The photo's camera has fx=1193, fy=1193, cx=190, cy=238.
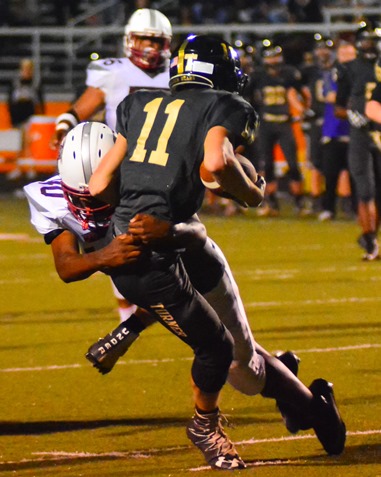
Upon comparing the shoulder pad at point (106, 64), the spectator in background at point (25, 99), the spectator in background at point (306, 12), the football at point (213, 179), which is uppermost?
the football at point (213, 179)

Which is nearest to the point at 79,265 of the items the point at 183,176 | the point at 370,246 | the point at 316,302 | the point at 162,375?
the point at 183,176

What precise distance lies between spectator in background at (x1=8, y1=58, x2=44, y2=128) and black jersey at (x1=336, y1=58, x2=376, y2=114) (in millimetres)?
8384

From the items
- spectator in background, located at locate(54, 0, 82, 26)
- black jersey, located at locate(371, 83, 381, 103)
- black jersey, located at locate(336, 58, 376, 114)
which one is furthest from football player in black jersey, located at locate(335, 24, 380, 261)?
spectator in background, located at locate(54, 0, 82, 26)

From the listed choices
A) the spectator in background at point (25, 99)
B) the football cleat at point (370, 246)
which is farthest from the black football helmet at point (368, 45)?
the spectator in background at point (25, 99)

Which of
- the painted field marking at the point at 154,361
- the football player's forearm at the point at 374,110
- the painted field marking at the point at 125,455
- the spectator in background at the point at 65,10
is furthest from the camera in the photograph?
the spectator in background at the point at 65,10

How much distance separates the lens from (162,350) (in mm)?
6281

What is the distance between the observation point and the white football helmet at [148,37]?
20.5 ft

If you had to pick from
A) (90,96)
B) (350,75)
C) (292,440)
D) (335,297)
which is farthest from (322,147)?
(292,440)

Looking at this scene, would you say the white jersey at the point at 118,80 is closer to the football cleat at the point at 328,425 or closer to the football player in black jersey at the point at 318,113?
the football cleat at the point at 328,425

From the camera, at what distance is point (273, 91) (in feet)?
43.3

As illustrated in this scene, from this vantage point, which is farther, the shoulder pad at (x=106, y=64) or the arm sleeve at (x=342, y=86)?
the arm sleeve at (x=342, y=86)

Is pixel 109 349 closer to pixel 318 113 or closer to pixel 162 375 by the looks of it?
pixel 162 375

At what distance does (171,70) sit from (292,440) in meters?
1.47

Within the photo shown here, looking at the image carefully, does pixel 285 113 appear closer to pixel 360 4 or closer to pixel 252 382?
pixel 360 4
